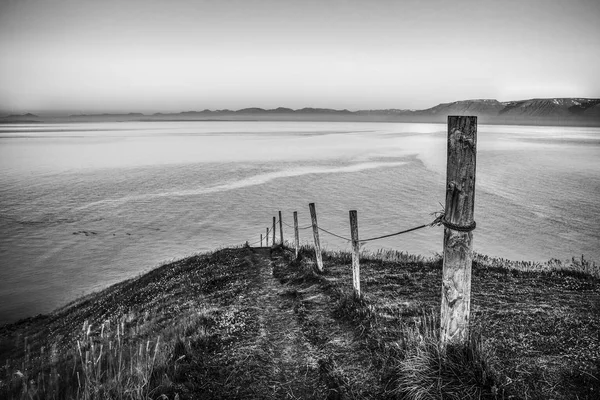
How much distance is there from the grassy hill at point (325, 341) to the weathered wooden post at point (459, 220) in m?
0.63

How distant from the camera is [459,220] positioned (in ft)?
14.9

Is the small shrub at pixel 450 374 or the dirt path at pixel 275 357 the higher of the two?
the small shrub at pixel 450 374

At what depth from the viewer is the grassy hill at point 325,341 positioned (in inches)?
204

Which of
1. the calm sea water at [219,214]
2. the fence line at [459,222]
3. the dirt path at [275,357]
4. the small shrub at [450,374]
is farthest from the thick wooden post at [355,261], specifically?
the calm sea water at [219,214]

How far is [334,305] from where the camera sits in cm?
905

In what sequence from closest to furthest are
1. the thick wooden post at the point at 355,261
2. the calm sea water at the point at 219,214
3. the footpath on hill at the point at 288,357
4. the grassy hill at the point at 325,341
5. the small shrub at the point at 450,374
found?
the small shrub at the point at 450,374
the grassy hill at the point at 325,341
the footpath on hill at the point at 288,357
the thick wooden post at the point at 355,261
the calm sea water at the point at 219,214

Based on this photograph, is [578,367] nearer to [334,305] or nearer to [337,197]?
[334,305]

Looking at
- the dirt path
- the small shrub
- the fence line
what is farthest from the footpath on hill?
the fence line

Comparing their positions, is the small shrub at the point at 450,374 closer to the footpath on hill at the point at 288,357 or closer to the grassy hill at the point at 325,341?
the grassy hill at the point at 325,341

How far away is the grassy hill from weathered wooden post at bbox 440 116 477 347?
2.07ft

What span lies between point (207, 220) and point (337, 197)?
631 inches

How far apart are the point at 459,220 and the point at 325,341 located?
4.08 meters

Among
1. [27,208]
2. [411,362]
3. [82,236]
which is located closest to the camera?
[411,362]

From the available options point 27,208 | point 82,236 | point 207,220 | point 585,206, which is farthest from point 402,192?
point 27,208
